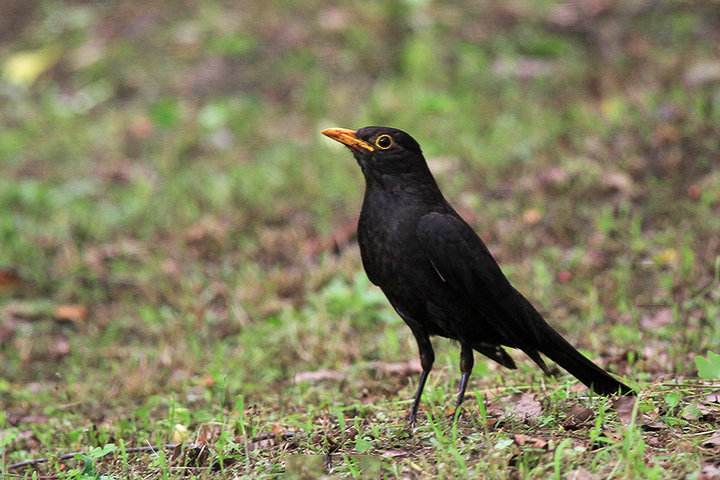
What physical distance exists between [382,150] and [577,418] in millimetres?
1269

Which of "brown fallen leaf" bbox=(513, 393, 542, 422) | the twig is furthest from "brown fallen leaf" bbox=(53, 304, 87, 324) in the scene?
"brown fallen leaf" bbox=(513, 393, 542, 422)

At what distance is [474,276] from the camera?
4043 millimetres

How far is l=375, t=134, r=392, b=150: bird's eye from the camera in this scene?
14.2ft

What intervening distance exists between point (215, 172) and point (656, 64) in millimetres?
3591

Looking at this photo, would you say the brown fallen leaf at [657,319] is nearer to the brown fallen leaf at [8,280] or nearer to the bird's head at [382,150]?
the bird's head at [382,150]

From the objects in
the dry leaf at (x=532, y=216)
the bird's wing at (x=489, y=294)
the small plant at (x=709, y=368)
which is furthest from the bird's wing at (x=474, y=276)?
the dry leaf at (x=532, y=216)

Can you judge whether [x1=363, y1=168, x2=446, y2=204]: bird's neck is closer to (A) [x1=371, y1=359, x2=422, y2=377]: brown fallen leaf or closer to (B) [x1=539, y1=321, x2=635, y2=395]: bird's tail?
(B) [x1=539, y1=321, x2=635, y2=395]: bird's tail

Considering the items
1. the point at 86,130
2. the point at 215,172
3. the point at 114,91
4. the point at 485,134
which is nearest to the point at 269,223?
the point at 215,172

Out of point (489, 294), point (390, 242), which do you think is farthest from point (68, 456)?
point (489, 294)

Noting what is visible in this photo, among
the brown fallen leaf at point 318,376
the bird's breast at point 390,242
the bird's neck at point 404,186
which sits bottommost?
the brown fallen leaf at point 318,376

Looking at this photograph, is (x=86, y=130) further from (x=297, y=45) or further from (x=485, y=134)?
(x=485, y=134)

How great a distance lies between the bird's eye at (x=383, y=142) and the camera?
14.2 feet

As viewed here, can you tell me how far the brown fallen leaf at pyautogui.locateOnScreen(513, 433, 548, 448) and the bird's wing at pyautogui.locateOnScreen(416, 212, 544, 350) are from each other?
0.52 metres

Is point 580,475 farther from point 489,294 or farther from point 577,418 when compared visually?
point 489,294
